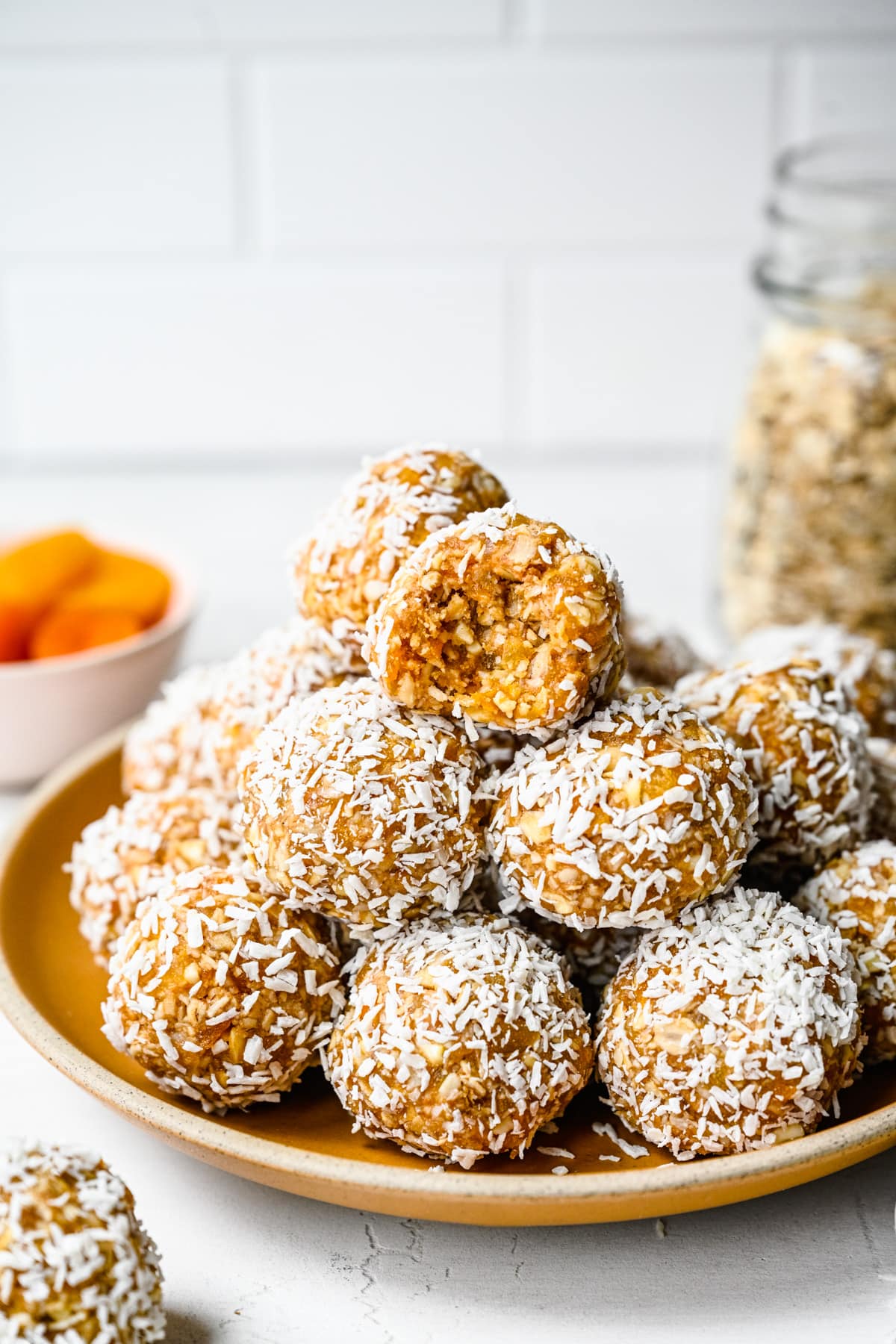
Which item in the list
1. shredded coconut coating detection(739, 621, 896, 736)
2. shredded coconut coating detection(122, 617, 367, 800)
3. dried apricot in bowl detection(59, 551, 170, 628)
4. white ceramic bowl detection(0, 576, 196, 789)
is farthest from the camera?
dried apricot in bowl detection(59, 551, 170, 628)

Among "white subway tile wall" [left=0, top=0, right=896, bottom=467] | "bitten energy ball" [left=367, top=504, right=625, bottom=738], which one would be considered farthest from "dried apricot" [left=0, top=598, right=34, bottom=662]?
"white subway tile wall" [left=0, top=0, right=896, bottom=467]

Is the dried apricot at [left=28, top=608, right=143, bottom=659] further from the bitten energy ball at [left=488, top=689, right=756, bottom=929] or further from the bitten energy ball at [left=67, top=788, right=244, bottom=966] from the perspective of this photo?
the bitten energy ball at [left=488, top=689, right=756, bottom=929]

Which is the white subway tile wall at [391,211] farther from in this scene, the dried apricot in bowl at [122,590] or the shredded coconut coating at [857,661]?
the shredded coconut coating at [857,661]

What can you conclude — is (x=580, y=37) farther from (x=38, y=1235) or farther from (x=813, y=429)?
(x=38, y=1235)

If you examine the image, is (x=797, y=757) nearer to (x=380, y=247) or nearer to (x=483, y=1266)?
(x=483, y=1266)

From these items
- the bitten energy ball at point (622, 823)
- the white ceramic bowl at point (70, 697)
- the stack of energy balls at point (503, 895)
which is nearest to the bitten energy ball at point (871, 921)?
the stack of energy balls at point (503, 895)

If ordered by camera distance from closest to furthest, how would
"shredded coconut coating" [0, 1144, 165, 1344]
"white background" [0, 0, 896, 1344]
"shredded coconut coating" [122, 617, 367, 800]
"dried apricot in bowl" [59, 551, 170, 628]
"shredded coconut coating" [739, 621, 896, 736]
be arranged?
1. "shredded coconut coating" [0, 1144, 165, 1344]
2. "shredded coconut coating" [122, 617, 367, 800]
3. "shredded coconut coating" [739, 621, 896, 736]
4. "dried apricot in bowl" [59, 551, 170, 628]
5. "white background" [0, 0, 896, 1344]

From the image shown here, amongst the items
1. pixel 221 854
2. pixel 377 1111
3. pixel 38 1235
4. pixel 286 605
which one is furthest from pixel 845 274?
pixel 38 1235

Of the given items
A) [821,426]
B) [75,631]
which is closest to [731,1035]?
[821,426]
